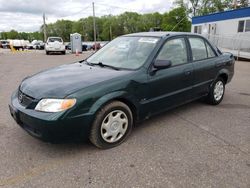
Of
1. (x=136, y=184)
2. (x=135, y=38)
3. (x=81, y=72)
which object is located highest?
(x=135, y=38)

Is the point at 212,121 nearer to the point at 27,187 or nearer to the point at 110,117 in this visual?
the point at 110,117

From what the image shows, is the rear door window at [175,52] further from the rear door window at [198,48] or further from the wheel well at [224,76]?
the wheel well at [224,76]

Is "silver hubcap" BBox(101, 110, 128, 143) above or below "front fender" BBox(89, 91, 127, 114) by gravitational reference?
below

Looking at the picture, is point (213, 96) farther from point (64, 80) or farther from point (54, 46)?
point (54, 46)

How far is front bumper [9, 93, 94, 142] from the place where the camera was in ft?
8.96

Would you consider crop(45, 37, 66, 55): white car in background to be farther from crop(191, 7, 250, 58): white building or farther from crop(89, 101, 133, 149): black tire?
crop(89, 101, 133, 149): black tire

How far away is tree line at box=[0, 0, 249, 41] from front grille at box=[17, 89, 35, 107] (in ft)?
153

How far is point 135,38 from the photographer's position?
4.17 m

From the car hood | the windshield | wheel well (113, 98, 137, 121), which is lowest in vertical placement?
wheel well (113, 98, 137, 121)

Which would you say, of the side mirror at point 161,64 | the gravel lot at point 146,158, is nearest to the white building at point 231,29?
the gravel lot at point 146,158

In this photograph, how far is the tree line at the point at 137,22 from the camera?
49469 millimetres

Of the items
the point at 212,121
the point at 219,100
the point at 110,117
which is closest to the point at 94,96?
Answer: the point at 110,117

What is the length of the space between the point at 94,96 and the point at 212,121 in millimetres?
2357

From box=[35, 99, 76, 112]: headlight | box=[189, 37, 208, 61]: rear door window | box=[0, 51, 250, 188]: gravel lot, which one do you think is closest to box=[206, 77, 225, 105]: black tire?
box=[189, 37, 208, 61]: rear door window
